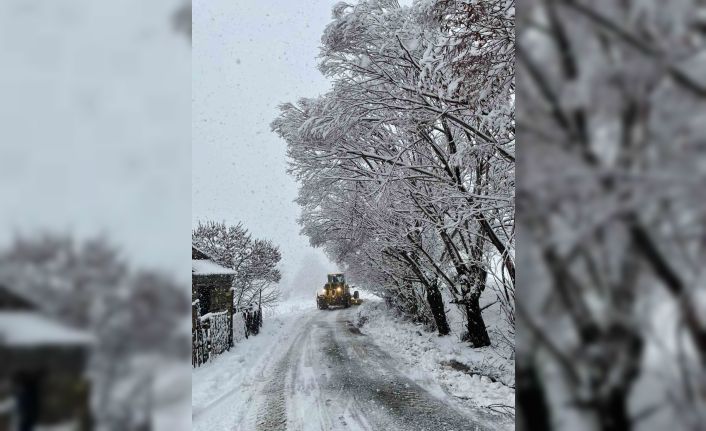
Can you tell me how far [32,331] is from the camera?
46 cm

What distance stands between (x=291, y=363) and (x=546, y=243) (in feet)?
28.9

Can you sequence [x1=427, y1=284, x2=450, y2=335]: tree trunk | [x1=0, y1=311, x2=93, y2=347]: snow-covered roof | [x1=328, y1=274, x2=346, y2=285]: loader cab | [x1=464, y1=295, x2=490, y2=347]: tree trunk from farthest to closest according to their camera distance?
[x1=328, y1=274, x2=346, y2=285]: loader cab < [x1=427, y1=284, x2=450, y2=335]: tree trunk < [x1=464, y1=295, x2=490, y2=347]: tree trunk < [x1=0, y1=311, x2=93, y2=347]: snow-covered roof

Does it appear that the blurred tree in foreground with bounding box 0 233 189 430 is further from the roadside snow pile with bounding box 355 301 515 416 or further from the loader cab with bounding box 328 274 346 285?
the loader cab with bounding box 328 274 346 285

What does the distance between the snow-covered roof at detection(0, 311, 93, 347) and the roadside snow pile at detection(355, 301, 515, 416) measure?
540 cm

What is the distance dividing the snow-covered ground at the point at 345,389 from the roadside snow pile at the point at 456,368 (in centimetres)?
2

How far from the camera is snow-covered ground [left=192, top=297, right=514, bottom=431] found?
200 inches

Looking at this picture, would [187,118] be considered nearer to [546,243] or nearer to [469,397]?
[546,243]

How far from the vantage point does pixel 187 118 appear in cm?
68

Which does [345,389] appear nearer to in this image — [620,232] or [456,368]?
[456,368]

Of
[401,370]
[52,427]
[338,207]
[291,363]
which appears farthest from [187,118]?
[338,207]

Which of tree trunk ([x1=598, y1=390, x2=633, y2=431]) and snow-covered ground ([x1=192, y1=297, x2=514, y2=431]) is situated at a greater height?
tree trunk ([x1=598, y1=390, x2=633, y2=431])

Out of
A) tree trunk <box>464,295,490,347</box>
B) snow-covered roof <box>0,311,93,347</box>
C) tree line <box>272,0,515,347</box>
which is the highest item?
tree line <box>272,0,515,347</box>

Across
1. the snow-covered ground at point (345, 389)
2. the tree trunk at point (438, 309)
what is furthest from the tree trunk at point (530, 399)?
the tree trunk at point (438, 309)

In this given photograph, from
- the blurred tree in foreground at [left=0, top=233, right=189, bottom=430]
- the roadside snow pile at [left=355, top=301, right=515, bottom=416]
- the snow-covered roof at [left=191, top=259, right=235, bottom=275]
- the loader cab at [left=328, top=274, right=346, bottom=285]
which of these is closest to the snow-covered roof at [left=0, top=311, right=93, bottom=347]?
the blurred tree in foreground at [left=0, top=233, right=189, bottom=430]
